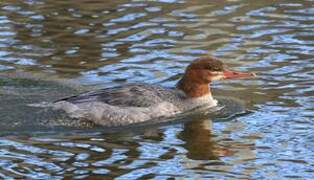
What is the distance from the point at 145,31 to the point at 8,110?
4.39 meters

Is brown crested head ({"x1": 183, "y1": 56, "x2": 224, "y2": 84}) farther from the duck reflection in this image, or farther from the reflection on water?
the duck reflection

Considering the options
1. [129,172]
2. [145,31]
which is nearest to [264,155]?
[129,172]

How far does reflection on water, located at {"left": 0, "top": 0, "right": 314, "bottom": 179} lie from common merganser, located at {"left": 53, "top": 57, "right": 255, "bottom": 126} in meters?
0.39

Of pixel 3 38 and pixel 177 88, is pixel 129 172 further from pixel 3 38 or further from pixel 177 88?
pixel 3 38

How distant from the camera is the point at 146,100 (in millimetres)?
13477

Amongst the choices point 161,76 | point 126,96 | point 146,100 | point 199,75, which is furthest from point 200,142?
point 161,76

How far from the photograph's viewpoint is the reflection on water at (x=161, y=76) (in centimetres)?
1120

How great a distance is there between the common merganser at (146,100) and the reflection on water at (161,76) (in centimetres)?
39

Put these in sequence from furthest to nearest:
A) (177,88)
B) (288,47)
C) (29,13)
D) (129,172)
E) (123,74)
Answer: (29,13) < (288,47) < (123,74) < (177,88) < (129,172)

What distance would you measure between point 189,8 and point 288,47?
122 inches

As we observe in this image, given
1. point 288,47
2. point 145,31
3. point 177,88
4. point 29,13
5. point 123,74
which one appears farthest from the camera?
point 29,13

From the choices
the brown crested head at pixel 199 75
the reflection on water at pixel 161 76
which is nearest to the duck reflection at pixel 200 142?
the reflection on water at pixel 161 76

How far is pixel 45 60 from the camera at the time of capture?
16016 millimetres

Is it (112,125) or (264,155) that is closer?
(264,155)
